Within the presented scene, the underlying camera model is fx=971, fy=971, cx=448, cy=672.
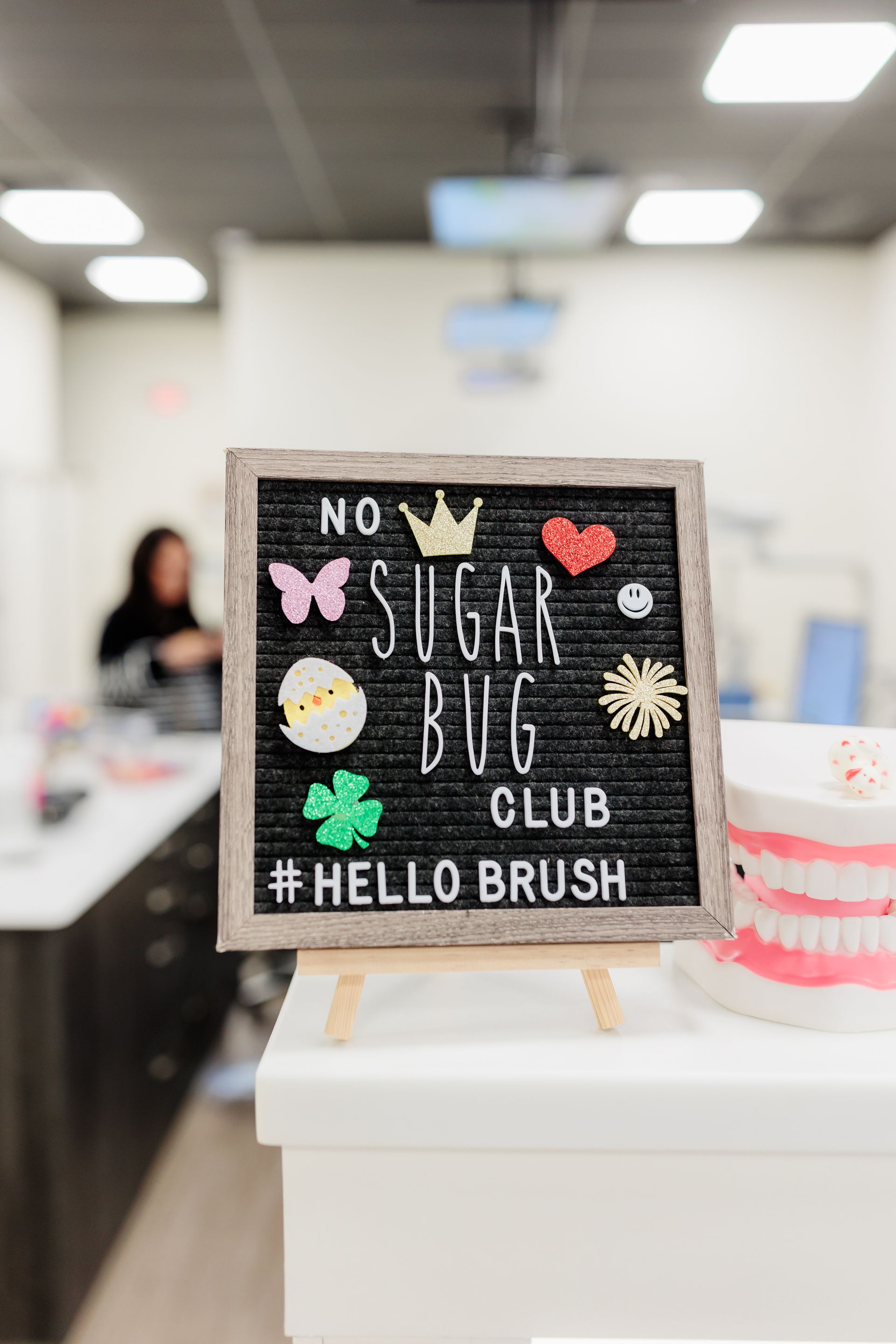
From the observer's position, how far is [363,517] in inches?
25.7

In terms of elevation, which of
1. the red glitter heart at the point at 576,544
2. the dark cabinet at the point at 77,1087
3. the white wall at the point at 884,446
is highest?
the white wall at the point at 884,446

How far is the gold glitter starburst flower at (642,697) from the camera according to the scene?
2.13 feet

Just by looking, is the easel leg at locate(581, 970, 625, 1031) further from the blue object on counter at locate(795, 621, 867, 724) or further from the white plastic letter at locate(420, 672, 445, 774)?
the blue object on counter at locate(795, 621, 867, 724)

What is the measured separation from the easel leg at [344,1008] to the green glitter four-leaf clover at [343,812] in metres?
0.10

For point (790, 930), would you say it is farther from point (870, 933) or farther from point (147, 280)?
point (147, 280)

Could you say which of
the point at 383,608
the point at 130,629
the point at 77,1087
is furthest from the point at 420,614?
the point at 130,629

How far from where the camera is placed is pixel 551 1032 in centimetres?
68

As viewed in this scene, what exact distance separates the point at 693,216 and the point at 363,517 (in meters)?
3.76

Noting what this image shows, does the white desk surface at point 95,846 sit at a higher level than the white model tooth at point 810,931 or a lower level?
lower

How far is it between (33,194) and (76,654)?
7.78 feet

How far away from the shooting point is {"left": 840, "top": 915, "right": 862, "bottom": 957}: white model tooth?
664 mm

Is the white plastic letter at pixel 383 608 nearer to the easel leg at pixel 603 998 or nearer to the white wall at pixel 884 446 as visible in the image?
the easel leg at pixel 603 998

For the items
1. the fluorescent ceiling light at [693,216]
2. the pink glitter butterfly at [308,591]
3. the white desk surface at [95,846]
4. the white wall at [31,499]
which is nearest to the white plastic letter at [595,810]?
the pink glitter butterfly at [308,591]

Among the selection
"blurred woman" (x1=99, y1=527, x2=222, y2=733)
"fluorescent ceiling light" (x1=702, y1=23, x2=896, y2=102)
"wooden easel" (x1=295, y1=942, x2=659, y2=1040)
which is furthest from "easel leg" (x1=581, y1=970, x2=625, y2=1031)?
"fluorescent ceiling light" (x1=702, y1=23, x2=896, y2=102)
